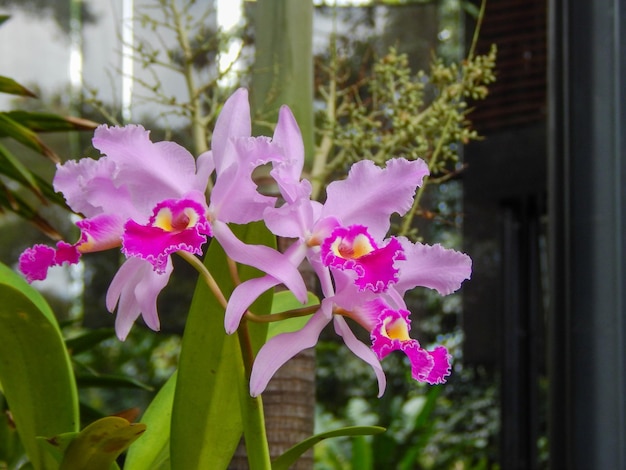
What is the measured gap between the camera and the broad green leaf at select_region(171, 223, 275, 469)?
0.98m

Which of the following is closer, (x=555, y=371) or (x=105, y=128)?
(x=105, y=128)

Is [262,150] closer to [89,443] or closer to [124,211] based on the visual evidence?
[124,211]

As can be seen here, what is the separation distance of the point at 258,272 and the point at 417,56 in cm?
229

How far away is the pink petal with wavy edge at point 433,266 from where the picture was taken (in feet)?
3.11

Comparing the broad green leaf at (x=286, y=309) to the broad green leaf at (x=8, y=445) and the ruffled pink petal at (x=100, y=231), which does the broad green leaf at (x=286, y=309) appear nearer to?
the ruffled pink petal at (x=100, y=231)

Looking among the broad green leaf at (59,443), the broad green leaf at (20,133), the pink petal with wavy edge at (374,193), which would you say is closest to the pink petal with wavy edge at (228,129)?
the pink petal with wavy edge at (374,193)

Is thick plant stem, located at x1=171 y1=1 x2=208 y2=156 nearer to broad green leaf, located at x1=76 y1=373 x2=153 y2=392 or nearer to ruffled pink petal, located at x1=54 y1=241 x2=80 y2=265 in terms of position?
broad green leaf, located at x1=76 y1=373 x2=153 y2=392

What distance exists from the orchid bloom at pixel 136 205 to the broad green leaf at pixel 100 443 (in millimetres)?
126

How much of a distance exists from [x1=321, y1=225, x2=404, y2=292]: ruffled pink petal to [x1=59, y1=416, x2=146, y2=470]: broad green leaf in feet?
0.86

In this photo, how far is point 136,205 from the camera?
896mm


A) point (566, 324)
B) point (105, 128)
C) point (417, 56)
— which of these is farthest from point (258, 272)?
point (417, 56)

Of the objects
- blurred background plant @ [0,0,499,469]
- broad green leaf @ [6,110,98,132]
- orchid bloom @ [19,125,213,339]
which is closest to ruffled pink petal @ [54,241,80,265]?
orchid bloom @ [19,125,213,339]

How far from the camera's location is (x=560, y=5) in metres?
1.53

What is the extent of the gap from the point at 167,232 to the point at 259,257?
108mm
